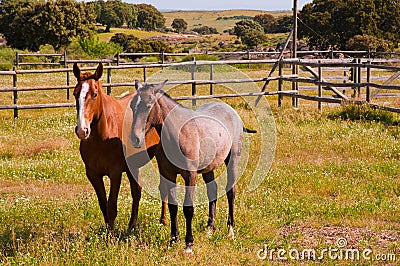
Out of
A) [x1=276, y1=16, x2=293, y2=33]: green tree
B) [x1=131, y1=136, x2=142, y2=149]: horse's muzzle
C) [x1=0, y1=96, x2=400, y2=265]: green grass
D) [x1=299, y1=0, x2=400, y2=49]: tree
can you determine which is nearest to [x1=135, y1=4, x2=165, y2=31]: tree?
[x1=276, y1=16, x2=293, y2=33]: green tree

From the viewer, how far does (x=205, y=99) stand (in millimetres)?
16656

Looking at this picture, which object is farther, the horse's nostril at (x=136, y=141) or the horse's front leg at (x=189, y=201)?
the horse's front leg at (x=189, y=201)

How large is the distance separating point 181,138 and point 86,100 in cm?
101

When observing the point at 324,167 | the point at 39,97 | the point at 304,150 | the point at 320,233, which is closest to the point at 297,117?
the point at 304,150

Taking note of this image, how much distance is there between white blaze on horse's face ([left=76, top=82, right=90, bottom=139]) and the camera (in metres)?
5.02

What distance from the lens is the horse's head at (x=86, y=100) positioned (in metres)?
5.06

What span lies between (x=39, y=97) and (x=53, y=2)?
32320mm

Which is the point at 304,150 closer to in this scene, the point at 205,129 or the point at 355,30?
the point at 205,129

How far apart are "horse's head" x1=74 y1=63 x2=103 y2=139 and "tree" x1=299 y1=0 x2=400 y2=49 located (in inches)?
1655

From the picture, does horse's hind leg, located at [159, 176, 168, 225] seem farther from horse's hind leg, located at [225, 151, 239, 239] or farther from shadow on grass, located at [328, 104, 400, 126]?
shadow on grass, located at [328, 104, 400, 126]

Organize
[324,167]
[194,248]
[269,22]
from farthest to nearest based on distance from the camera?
[269,22] < [324,167] < [194,248]

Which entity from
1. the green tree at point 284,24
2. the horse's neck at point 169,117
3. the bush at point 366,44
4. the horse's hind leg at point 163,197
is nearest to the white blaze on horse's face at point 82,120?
the horse's neck at point 169,117

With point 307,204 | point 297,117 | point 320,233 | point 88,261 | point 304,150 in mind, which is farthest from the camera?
point 297,117

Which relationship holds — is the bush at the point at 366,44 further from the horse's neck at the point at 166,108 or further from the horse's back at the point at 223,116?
the horse's neck at the point at 166,108
